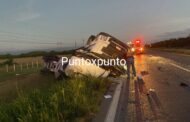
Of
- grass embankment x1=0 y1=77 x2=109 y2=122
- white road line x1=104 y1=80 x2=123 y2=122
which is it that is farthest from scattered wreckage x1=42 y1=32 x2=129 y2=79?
grass embankment x1=0 y1=77 x2=109 y2=122

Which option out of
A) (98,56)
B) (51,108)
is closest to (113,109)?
(51,108)

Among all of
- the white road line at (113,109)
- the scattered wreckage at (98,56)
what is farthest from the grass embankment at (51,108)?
the scattered wreckage at (98,56)

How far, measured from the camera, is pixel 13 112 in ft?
25.0

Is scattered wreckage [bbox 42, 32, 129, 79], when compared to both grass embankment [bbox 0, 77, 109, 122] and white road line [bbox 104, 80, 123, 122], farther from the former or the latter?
grass embankment [bbox 0, 77, 109, 122]

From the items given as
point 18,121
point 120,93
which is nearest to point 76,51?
point 120,93

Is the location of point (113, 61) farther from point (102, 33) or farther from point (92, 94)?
point (92, 94)

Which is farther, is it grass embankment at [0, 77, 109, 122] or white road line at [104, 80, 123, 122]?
white road line at [104, 80, 123, 122]

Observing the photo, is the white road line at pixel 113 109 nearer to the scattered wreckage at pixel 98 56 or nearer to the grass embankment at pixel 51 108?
the grass embankment at pixel 51 108

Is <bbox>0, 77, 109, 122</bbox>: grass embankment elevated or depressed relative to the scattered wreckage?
depressed

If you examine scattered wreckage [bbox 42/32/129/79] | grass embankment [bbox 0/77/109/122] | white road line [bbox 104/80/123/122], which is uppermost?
scattered wreckage [bbox 42/32/129/79]

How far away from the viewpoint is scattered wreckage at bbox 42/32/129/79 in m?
14.4

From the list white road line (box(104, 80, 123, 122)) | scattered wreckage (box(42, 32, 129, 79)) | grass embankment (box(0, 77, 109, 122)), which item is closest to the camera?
grass embankment (box(0, 77, 109, 122))

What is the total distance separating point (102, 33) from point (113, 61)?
214cm

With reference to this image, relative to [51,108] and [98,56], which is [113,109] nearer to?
[51,108]
